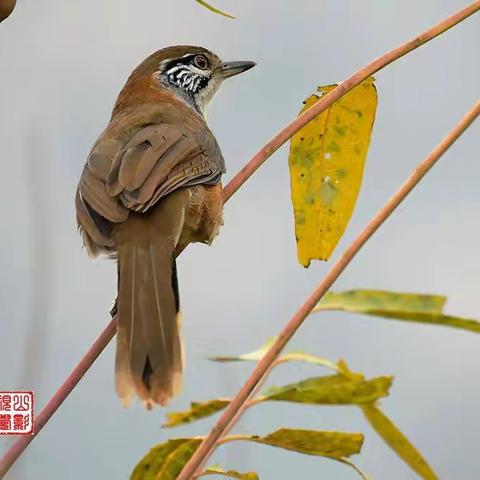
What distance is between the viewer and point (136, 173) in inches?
120

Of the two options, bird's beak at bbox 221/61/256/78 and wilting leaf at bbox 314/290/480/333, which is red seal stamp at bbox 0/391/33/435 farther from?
bird's beak at bbox 221/61/256/78

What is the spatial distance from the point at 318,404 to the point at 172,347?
483 mm

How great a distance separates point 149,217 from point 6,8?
141 centimetres

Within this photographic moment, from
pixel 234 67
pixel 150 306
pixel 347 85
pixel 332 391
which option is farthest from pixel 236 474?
pixel 234 67

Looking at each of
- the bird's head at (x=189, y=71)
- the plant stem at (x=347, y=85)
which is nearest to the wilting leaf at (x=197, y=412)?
the plant stem at (x=347, y=85)

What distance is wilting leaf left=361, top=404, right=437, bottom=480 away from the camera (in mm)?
2709

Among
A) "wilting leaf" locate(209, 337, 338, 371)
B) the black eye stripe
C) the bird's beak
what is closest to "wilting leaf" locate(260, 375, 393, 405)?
"wilting leaf" locate(209, 337, 338, 371)

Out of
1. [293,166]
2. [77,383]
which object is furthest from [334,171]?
[77,383]

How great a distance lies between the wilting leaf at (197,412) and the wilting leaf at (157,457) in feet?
0.20

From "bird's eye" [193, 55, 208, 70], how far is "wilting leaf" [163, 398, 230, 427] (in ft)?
8.01

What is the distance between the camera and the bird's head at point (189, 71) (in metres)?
4.53

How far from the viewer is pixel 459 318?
106 inches

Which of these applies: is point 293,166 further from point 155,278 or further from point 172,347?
point 172,347

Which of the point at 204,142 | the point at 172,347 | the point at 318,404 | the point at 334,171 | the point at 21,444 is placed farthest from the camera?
the point at 204,142
